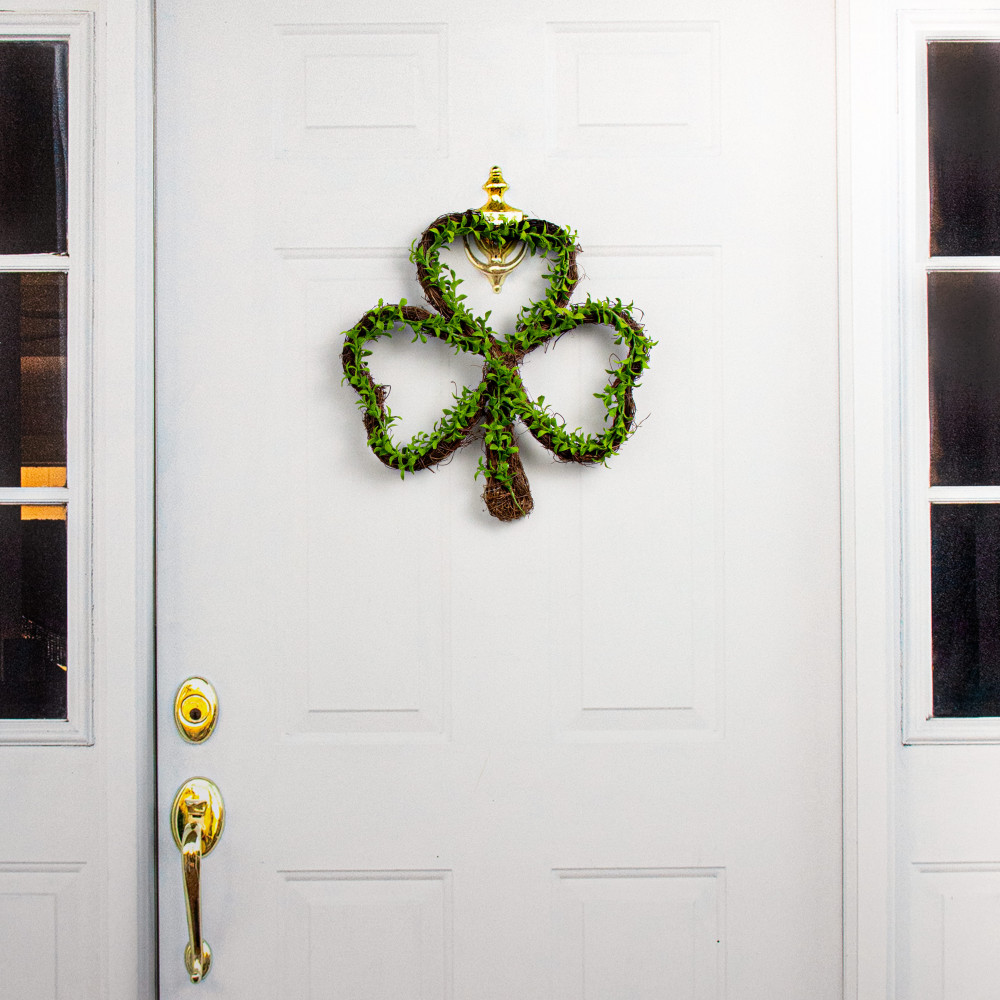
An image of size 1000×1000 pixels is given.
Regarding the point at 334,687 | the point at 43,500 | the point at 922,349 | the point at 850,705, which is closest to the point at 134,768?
the point at 334,687

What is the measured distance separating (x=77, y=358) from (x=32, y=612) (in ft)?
1.12

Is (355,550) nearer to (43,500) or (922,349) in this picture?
(43,500)

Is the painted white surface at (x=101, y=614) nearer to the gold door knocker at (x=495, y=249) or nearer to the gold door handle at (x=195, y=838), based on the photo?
the gold door handle at (x=195, y=838)

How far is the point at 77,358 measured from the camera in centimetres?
99

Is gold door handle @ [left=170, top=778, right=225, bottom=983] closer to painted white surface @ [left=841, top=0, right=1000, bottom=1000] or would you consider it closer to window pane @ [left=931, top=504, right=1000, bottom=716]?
painted white surface @ [left=841, top=0, right=1000, bottom=1000]

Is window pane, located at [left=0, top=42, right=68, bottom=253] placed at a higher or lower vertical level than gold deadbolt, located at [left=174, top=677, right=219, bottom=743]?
higher

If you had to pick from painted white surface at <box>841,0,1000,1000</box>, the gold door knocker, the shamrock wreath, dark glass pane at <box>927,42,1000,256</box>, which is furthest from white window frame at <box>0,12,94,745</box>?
dark glass pane at <box>927,42,1000,256</box>

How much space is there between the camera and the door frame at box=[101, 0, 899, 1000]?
3.19 ft

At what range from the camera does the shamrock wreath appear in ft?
3.19

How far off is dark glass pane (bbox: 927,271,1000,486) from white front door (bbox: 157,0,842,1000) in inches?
5.6

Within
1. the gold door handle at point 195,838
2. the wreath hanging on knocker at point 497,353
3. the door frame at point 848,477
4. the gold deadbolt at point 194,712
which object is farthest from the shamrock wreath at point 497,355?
the gold door handle at point 195,838

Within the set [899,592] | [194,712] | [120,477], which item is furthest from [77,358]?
[899,592]

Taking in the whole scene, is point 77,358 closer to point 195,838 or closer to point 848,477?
point 195,838

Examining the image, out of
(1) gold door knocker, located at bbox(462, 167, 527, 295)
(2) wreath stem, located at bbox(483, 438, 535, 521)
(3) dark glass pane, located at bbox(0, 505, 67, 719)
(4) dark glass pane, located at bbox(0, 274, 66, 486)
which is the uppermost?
(1) gold door knocker, located at bbox(462, 167, 527, 295)
